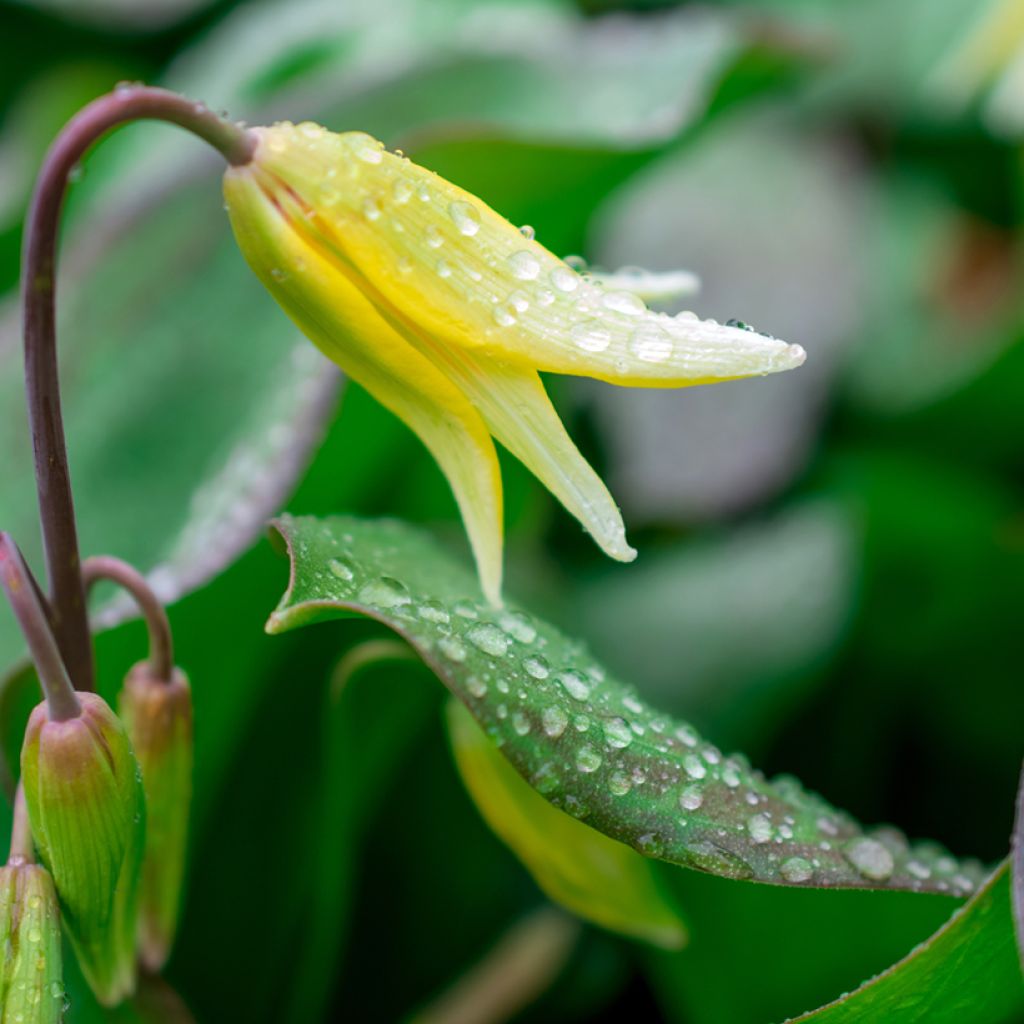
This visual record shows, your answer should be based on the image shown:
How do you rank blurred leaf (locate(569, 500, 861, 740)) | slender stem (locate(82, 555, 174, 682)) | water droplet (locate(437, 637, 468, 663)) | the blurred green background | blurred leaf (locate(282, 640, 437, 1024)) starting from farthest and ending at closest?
blurred leaf (locate(569, 500, 861, 740)) → the blurred green background → blurred leaf (locate(282, 640, 437, 1024)) → slender stem (locate(82, 555, 174, 682)) → water droplet (locate(437, 637, 468, 663))

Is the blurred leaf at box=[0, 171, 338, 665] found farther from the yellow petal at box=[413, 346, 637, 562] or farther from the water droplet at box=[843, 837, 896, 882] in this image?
the water droplet at box=[843, 837, 896, 882]

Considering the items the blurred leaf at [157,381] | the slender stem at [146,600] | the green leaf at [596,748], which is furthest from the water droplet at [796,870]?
the blurred leaf at [157,381]

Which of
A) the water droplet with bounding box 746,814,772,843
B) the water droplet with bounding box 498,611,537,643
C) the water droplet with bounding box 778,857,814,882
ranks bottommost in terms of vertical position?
the water droplet with bounding box 778,857,814,882

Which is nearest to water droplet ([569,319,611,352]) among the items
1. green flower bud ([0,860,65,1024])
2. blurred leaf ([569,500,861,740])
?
green flower bud ([0,860,65,1024])

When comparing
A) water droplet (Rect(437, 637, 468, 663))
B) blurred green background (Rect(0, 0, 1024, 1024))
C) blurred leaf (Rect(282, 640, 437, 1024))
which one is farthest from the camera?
blurred green background (Rect(0, 0, 1024, 1024))

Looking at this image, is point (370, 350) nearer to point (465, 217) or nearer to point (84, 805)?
point (465, 217)

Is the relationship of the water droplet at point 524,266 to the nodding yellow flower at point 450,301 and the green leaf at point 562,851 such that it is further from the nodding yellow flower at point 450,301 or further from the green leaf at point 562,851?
the green leaf at point 562,851
